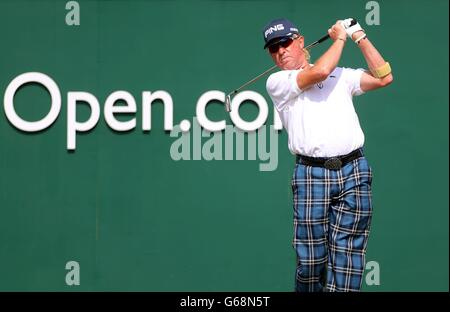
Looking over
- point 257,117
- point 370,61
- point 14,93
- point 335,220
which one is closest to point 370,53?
point 370,61

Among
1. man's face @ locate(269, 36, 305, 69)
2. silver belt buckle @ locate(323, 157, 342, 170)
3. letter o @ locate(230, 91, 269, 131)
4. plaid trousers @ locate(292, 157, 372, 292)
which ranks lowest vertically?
plaid trousers @ locate(292, 157, 372, 292)

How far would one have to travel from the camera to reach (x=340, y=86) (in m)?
3.94

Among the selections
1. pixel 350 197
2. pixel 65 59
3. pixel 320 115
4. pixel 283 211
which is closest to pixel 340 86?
pixel 320 115

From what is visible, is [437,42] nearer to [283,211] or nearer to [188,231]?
[283,211]

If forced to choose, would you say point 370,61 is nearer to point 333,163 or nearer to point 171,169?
point 333,163

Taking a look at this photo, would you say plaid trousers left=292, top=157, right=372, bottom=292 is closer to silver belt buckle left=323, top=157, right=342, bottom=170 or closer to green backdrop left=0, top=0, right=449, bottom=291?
silver belt buckle left=323, top=157, right=342, bottom=170

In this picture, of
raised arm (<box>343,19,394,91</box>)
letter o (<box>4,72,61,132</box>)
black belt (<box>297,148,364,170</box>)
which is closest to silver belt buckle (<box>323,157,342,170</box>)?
black belt (<box>297,148,364,170</box>)

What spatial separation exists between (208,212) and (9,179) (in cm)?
131

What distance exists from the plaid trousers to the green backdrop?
Answer: 1.47 metres

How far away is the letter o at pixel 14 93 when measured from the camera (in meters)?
5.32

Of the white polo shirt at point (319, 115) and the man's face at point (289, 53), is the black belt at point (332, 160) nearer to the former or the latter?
the white polo shirt at point (319, 115)

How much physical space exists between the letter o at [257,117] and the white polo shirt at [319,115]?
1.41m

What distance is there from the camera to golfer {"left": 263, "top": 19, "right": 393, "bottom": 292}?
385 cm

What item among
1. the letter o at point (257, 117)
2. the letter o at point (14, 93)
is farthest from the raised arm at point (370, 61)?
the letter o at point (14, 93)
